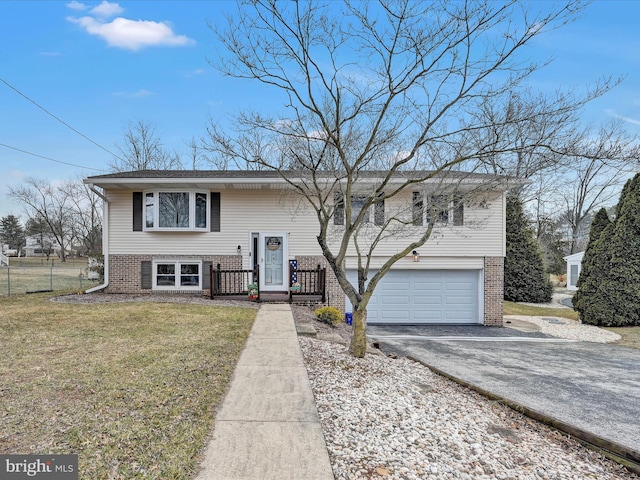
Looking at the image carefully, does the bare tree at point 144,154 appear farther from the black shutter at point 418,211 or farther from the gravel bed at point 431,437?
the gravel bed at point 431,437

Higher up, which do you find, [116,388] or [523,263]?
[523,263]

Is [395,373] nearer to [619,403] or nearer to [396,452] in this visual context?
[396,452]

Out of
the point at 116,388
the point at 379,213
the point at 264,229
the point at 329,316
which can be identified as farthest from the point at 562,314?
the point at 116,388

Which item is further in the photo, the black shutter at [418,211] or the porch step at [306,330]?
the porch step at [306,330]

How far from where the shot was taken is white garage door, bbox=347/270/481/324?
12430 millimetres

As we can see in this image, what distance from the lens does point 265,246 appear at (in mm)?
12148

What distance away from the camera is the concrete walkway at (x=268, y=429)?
2.43m

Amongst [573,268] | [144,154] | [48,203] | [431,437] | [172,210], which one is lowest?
[431,437]

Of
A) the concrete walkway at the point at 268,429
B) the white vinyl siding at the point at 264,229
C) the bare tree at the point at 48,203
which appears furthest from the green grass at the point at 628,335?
the bare tree at the point at 48,203

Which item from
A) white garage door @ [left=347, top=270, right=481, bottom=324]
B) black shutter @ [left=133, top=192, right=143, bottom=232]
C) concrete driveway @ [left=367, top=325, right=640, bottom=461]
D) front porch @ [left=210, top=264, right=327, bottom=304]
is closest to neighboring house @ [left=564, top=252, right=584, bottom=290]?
white garage door @ [left=347, top=270, right=481, bottom=324]

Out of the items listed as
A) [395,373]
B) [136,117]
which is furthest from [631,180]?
[136,117]

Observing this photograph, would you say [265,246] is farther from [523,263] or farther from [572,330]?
[523,263]

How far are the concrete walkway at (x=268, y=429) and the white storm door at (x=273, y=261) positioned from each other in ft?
22.9

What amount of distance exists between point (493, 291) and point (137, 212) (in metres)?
12.0
